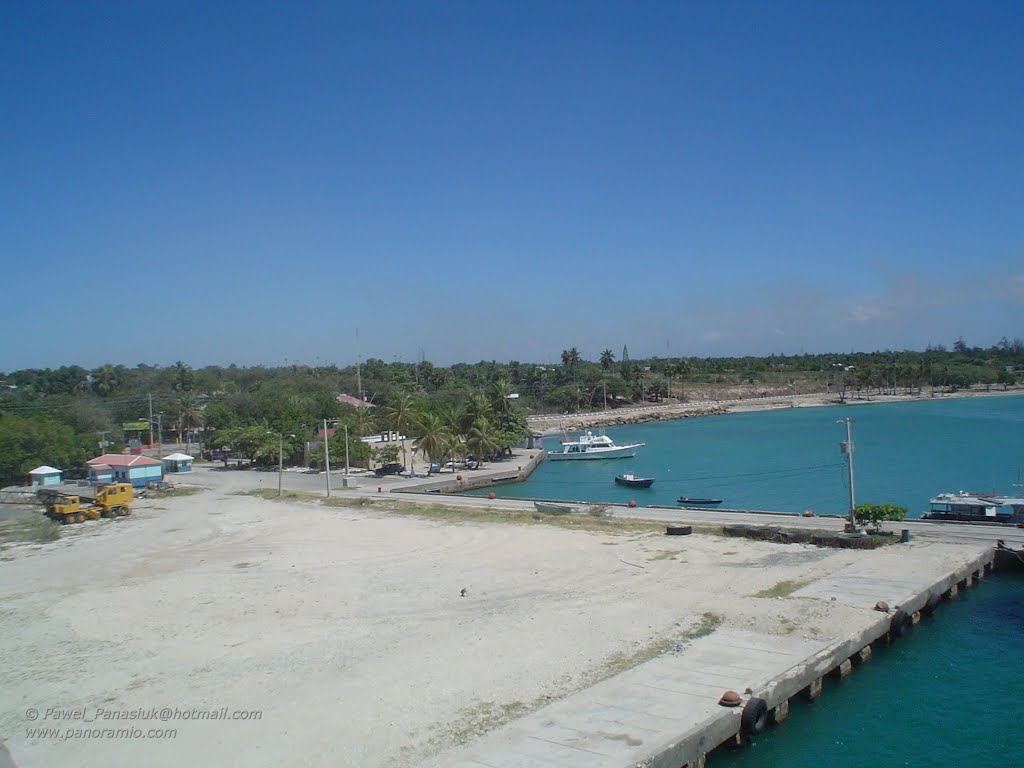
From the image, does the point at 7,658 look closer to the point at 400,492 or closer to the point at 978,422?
the point at 400,492

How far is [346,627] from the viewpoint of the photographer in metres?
21.9

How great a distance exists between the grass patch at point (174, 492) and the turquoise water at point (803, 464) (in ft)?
70.8

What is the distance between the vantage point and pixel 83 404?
81688 millimetres

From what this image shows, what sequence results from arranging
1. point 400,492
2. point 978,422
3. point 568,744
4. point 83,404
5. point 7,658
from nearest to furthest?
1. point 568,744
2. point 7,658
3. point 400,492
4. point 83,404
5. point 978,422

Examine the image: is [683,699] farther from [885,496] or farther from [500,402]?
[500,402]

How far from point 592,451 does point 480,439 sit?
1937 cm

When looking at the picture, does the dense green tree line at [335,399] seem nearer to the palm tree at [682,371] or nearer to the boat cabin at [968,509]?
the palm tree at [682,371]

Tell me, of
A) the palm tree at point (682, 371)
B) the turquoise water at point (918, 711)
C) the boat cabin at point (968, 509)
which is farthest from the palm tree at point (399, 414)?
the palm tree at point (682, 371)

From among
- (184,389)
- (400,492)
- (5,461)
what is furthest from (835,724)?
(184,389)

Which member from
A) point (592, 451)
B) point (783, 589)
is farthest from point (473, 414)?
point (783, 589)

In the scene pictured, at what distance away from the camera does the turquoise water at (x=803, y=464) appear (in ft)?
175

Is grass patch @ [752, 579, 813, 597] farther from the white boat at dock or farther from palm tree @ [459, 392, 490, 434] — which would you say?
palm tree @ [459, 392, 490, 434]

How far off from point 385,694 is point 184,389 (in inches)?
4199

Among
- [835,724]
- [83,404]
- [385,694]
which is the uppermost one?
[83,404]
